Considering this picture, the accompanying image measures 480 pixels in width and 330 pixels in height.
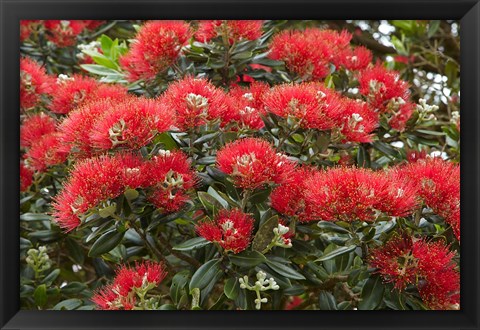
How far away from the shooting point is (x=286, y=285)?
49.1 inches

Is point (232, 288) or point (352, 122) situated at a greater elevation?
point (352, 122)

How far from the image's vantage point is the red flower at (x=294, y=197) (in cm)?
122

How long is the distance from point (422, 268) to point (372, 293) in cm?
12

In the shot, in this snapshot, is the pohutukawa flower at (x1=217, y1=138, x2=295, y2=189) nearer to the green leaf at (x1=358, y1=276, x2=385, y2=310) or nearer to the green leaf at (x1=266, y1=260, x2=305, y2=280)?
the green leaf at (x1=266, y1=260, x2=305, y2=280)

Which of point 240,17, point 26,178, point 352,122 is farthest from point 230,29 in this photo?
point 26,178

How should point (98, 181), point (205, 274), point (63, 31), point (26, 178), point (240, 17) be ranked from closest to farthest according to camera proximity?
point (98, 181), point (205, 274), point (240, 17), point (26, 178), point (63, 31)

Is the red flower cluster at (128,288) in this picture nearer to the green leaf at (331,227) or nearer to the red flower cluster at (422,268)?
the green leaf at (331,227)

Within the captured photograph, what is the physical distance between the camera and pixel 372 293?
A: 49.6 inches

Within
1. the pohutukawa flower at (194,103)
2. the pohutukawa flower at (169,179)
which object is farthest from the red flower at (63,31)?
the pohutukawa flower at (169,179)

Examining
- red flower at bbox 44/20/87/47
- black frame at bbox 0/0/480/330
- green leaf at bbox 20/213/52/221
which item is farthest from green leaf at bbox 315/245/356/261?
red flower at bbox 44/20/87/47

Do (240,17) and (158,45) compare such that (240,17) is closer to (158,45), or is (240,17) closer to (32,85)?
(158,45)

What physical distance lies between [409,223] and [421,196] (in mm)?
61

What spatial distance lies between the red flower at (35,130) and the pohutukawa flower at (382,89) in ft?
2.53

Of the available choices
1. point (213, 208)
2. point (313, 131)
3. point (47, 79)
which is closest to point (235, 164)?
point (213, 208)
